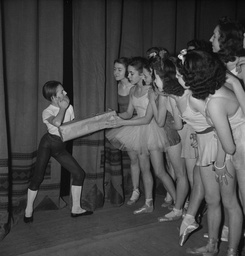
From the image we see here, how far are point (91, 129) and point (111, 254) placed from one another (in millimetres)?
1094

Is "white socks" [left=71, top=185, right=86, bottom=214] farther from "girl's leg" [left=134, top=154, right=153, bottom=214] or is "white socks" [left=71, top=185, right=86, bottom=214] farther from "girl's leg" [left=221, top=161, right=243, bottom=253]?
"girl's leg" [left=221, top=161, right=243, bottom=253]

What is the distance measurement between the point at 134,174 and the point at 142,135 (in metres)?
0.57

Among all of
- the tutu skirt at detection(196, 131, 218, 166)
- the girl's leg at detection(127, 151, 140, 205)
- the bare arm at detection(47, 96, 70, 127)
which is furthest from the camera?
the girl's leg at detection(127, 151, 140, 205)

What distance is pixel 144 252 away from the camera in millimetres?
2494

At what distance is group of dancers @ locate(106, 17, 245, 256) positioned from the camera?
2.01 m

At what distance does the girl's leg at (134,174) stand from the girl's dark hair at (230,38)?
1.53m

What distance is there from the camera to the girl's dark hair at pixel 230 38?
2.30m

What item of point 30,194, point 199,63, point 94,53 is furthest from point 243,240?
point 94,53

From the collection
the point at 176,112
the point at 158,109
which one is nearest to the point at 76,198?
the point at 158,109

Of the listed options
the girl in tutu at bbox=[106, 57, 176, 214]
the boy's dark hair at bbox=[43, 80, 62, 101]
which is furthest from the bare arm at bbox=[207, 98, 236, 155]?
the boy's dark hair at bbox=[43, 80, 62, 101]

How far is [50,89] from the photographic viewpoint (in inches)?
115

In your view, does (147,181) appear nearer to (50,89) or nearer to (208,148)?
(208,148)

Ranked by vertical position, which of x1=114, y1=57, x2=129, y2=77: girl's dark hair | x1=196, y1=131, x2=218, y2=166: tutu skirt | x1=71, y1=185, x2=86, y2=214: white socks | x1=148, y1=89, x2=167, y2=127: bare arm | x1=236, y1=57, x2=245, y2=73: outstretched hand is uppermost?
x1=114, y1=57, x2=129, y2=77: girl's dark hair

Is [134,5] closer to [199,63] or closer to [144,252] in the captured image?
[199,63]
